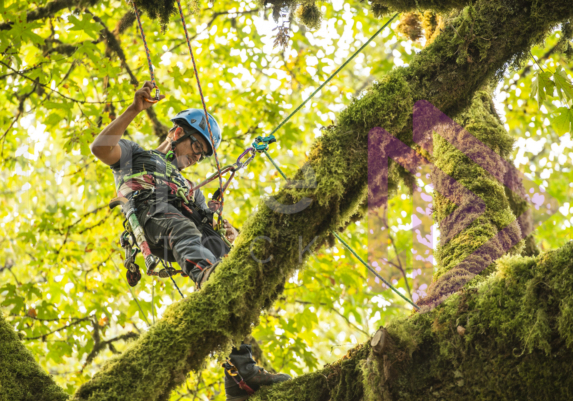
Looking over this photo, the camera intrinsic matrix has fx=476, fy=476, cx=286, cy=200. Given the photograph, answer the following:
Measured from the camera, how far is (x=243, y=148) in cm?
777

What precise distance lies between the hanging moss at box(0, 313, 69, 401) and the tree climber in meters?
1.02

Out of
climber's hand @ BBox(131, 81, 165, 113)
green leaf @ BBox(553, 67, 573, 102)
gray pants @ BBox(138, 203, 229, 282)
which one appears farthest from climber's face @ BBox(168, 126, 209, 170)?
green leaf @ BBox(553, 67, 573, 102)

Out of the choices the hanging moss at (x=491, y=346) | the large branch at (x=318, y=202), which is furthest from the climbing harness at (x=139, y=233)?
the hanging moss at (x=491, y=346)

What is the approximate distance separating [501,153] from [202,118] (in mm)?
2746

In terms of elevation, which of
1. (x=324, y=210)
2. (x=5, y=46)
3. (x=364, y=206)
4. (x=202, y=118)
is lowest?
(x=324, y=210)

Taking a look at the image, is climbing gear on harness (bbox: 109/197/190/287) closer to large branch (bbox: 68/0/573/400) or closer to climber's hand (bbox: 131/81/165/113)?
climber's hand (bbox: 131/81/165/113)

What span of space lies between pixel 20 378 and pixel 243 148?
5.69 m

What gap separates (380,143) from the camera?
2.79 m

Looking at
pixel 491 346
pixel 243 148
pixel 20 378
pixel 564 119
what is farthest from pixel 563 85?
pixel 243 148

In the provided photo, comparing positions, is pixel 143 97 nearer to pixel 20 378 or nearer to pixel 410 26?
pixel 20 378

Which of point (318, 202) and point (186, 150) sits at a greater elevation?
point (186, 150)

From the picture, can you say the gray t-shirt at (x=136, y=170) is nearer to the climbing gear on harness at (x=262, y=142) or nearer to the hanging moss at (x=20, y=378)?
the climbing gear on harness at (x=262, y=142)

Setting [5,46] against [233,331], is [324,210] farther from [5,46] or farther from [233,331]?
[5,46]

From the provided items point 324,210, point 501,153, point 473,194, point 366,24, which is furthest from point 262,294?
point 366,24
